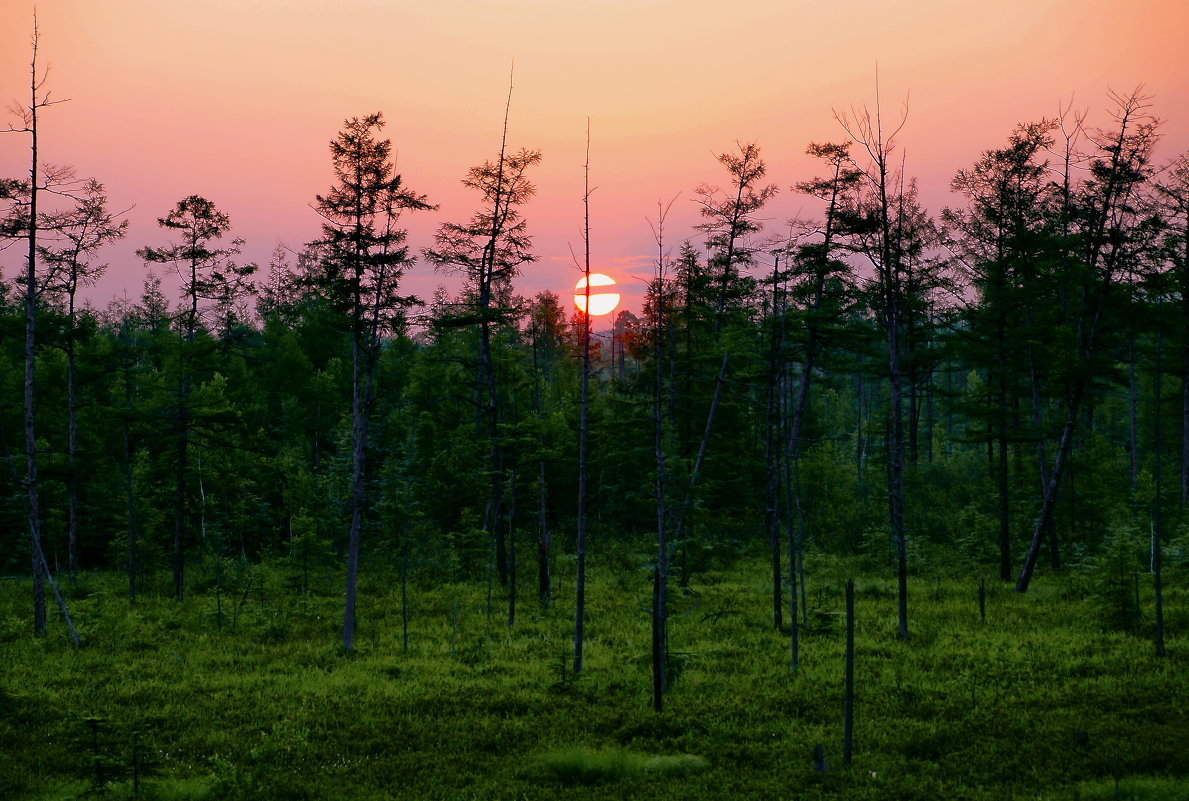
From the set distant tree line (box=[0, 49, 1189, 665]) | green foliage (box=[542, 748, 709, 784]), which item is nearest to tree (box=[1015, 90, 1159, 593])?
distant tree line (box=[0, 49, 1189, 665])

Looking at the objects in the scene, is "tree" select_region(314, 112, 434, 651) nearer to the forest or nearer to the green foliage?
the forest

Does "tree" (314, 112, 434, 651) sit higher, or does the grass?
"tree" (314, 112, 434, 651)

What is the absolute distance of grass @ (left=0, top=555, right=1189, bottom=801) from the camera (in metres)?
11.4

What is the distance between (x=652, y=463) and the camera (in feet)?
116

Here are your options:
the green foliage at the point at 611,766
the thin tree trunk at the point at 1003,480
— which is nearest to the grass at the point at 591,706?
the green foliage at the point at 611,766

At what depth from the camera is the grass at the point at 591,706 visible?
11.4m

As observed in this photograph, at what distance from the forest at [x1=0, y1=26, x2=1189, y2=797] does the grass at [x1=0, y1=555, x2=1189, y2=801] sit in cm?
29

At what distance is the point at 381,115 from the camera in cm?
2188

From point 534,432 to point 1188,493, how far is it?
31363 mm

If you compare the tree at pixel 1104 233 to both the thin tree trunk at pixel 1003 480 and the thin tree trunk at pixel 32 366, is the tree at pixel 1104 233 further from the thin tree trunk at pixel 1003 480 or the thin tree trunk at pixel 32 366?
the thin tree trunk at pixel 32 366

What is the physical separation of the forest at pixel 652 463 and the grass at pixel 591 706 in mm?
292

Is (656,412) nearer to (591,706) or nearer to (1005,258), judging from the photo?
(591,706)

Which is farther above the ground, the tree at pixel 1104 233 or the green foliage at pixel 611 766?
the tree at pixel 1104 233

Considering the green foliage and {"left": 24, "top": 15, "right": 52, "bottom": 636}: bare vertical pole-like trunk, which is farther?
{"left": 24, "top": 15, "right": 52, "bottom": 636}: bare vertical pole-like trunk
